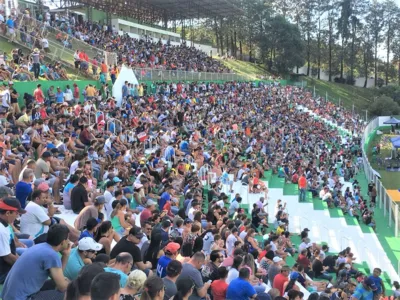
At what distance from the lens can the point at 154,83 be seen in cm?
2569

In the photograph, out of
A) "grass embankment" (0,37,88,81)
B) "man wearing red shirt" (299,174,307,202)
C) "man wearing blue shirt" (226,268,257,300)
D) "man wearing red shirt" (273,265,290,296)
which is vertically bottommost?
"man wearing red shirt" (299,174,307,202)

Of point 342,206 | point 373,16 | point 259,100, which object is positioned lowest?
point 342,206

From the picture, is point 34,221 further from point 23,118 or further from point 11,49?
point 11,49

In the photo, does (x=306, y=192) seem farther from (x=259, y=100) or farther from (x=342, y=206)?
(x=259, y=100)

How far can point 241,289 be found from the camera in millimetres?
5441

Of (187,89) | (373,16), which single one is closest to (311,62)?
(373,16)

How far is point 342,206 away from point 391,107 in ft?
117

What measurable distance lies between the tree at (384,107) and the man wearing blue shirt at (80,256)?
160 ft

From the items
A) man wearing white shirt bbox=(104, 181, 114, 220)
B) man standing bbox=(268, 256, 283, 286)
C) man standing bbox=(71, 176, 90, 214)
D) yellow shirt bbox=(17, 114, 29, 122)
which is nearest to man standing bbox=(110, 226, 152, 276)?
man wearing white shirt bbox=(104, 181, 114, 220)

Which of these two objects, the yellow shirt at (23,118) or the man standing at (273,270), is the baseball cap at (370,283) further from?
the yellow shirt at (23,118)

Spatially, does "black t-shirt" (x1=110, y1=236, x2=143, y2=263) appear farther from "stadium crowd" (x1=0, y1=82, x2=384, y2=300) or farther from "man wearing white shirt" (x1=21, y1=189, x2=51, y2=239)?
"man wearing white shirt" (x1=21, y1=189, x2=51, y2=239)

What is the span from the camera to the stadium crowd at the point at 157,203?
15.2 feet

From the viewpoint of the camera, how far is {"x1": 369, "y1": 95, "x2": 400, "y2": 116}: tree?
48.5 metres

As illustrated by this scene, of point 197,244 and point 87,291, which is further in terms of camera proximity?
point 197,244
